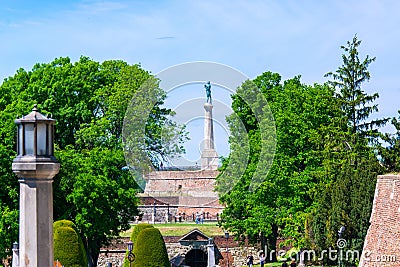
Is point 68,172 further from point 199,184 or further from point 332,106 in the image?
point 199,184

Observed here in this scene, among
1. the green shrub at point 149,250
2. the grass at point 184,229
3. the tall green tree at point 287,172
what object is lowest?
the grass at point 184,229

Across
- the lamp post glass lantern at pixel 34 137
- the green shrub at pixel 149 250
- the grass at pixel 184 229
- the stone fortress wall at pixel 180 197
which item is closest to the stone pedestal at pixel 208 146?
the stone fortress wall at pixel 180 197

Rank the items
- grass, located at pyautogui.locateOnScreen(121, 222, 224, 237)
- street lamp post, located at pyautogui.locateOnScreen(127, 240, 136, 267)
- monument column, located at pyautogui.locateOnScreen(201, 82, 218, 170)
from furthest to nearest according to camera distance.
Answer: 1. monument column, located at pyautogui.locateOnScreen(201, 82, 218, 170)
2. grass, located at pyautogui.locateOnScreen(121, 222, 224, 237)
3. street lamp post, located at pyautogui.locateOnScreen(127, 240, 136, 267)

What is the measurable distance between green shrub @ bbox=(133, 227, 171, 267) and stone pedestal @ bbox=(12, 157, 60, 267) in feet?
69.5

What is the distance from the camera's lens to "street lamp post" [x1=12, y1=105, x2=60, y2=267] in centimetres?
901

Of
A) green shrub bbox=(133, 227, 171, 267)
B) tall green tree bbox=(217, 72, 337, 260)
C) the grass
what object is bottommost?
the grass

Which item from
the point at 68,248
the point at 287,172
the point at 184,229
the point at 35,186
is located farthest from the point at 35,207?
the point at 184,229

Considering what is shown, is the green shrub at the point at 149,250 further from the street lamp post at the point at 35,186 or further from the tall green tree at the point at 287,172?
the street lamp post at the point at 35,186

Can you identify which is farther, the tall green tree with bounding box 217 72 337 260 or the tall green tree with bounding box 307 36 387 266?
the tall green tree with bounding box 217 72 337 260

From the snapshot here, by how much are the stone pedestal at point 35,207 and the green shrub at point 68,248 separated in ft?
61.7

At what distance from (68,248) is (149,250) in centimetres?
331

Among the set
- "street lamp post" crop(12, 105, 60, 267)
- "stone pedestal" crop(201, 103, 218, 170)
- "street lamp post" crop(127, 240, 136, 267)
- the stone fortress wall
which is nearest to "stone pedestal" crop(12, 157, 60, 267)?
"street lamp post" crop(12, 105, 60, 267)

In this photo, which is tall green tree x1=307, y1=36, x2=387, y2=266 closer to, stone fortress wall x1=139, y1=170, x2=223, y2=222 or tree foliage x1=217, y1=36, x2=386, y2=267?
tree foliage x1=217, y1=36, x2=386, y2=267

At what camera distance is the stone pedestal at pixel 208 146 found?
6092cm
